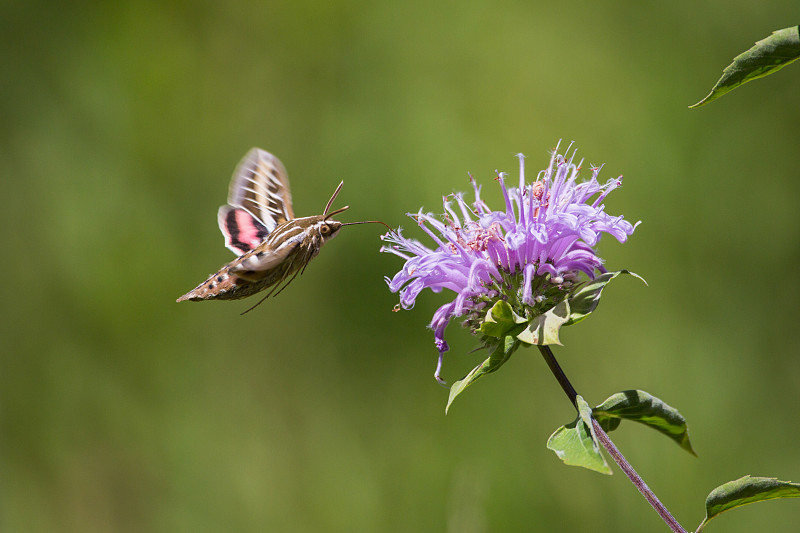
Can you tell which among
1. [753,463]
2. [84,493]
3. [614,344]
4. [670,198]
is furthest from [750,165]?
[84,493]

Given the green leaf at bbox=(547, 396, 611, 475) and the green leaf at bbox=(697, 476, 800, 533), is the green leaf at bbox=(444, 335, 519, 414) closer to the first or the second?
the green leaf at bbox=(547, 396, 611, 475)

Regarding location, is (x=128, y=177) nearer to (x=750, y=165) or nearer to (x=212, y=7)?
(x=212, y=7)

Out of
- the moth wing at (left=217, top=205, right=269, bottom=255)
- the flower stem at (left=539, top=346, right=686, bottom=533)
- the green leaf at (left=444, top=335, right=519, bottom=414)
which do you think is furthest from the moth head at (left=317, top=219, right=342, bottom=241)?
the flower stem at (left=539, top=346, right=686, bottom=533)

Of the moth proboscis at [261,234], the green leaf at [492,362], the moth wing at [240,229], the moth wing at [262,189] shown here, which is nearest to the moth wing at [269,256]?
the moth proboscis at [261,234]

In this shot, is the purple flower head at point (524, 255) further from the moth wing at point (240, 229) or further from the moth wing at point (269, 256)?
the moth wing at point (240, 229)

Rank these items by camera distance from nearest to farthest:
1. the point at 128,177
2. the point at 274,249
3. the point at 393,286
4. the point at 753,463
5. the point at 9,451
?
the point at 393,286, the point at 274,249, the point at 753,463, the point at 9,451, the point at 128,177
